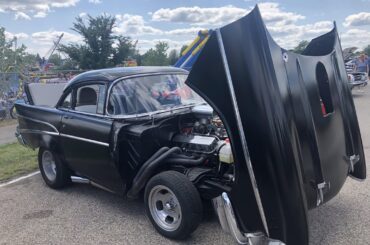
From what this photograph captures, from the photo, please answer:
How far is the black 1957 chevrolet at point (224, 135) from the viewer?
9.41 ft

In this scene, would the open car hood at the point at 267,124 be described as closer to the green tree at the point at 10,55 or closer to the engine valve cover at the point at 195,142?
the engine valve cover at the point at 195,142

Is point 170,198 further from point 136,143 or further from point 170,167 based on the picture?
point 136,143

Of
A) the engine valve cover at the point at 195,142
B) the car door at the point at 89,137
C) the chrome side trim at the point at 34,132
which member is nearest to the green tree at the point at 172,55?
the chrome side trim at the point at 34,132

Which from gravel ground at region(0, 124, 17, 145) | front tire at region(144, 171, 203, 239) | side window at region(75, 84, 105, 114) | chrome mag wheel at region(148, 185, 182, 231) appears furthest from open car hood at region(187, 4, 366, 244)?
gravel ground at region(0, 124, 17, 145)

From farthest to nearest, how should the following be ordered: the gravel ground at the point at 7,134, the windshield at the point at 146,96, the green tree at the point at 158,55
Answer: the green tree at the point at 158,55
the gravel ground at the point at 7,134
the windshield at the point at 146,96

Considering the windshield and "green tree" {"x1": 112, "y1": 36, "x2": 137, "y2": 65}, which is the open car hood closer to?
the windshield

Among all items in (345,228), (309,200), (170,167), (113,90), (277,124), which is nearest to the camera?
(277,124)

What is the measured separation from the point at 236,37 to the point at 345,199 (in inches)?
111

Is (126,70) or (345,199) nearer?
(345,199)

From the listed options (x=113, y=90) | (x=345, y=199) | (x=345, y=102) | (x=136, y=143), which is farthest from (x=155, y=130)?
(x=345, y=199)

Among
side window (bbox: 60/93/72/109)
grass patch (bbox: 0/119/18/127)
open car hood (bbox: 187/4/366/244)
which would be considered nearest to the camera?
open car hood (bbox: 187/4/366/244)

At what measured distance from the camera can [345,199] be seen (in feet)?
15.1

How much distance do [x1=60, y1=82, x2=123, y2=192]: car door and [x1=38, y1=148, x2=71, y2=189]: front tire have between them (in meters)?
0.30

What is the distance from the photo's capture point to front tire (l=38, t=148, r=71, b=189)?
547 cm
